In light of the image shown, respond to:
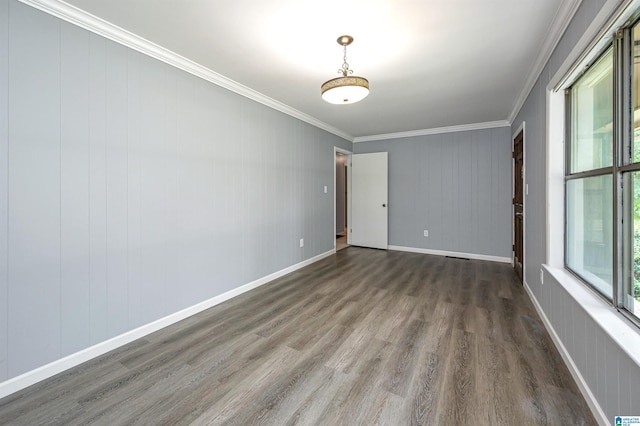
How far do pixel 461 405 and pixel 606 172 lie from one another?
5.14 ft

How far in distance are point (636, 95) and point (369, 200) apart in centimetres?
452

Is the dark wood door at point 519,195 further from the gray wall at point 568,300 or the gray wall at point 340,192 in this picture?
the gray wall at point 340,192

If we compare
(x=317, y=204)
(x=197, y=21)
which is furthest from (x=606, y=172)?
(x=317, y=204)

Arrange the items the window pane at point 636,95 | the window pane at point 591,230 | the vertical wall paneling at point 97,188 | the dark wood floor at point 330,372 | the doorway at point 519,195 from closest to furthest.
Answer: the window pane at point 636,95 < the dark wood floor at point 330,372 < the window pane at point 591,230 < the vertical wall paneling at point 97,188 < the doorway at point 519,195

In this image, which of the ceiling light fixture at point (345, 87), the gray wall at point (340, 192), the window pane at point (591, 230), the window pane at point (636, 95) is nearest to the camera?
the window pane at point (636, 95)

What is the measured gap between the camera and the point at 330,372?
183 cm

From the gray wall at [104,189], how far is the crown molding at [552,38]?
116 inches

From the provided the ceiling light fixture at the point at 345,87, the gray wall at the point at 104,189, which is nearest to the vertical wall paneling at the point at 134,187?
the gray wall at the point at 104,189

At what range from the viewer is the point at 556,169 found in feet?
7.47

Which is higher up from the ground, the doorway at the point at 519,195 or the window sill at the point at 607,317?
the doorway at the point at 519,195

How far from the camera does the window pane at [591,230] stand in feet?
5.23

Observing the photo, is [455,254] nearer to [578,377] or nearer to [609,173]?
[578,377]

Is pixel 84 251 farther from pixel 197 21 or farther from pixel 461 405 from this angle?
pixel 461 405

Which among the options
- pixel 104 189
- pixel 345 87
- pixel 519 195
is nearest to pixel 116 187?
pixel 104 189
